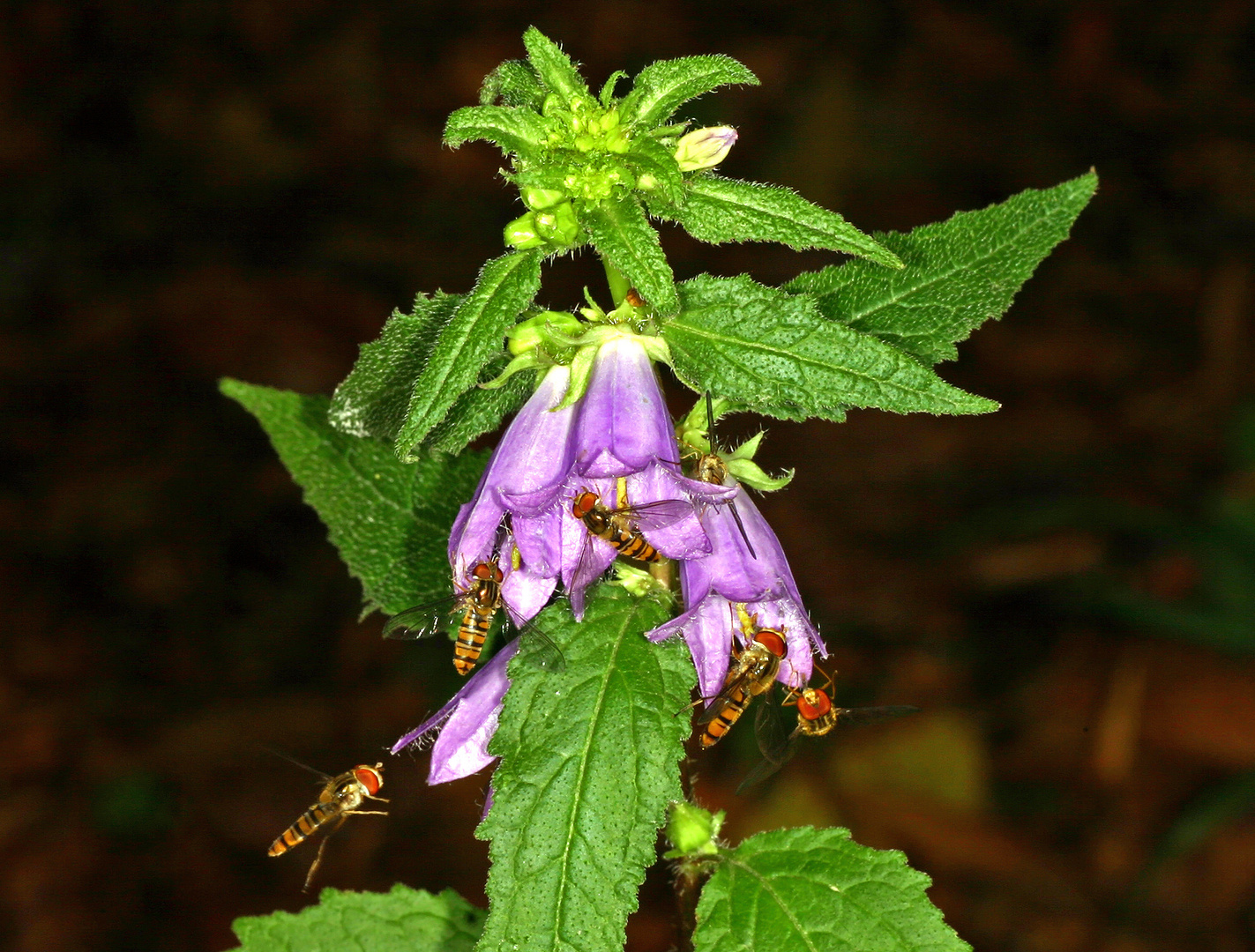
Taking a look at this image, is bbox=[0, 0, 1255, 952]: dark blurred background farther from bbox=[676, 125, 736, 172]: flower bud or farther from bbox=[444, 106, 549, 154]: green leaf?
bbox=[444, 106, 549, 154]: green leaf

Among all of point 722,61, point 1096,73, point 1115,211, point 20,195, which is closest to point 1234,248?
point 1115,211

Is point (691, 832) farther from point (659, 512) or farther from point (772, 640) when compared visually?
point (659, 512)

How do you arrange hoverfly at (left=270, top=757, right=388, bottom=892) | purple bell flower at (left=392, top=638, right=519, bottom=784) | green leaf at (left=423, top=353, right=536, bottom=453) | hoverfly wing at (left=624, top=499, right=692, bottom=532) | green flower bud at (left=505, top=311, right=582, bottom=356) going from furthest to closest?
hoverfly at (left=270, top=757, right=388, bottom=892), purple bell flower at (left=392, top=638, right=519, bottom=784), green leaf at (left=423, top=353, right=536, bottom=453), green flower bud at (left=505, top=311, right=582, bottom=356), hoverfly wing at (left=624, top=499, right=692, bottom=532)

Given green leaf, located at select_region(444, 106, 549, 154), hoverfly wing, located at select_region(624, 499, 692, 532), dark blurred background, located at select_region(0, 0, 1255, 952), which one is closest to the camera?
green leaf, located at select_region(444, 106, 549, 154)

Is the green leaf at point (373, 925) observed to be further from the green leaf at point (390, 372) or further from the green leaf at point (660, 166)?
the green leaf at point (660, 166)

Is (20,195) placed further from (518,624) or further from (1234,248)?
(1234,248)

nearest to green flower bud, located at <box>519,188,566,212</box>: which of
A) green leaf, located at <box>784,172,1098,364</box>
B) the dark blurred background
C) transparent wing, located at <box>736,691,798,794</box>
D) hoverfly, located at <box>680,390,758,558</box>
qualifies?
hoverfly, located at <box>680,390,758,558</box>

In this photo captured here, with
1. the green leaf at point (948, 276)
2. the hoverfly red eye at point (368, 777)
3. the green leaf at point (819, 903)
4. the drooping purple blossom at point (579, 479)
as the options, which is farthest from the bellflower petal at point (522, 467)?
the green leaf at point (819, 903)
